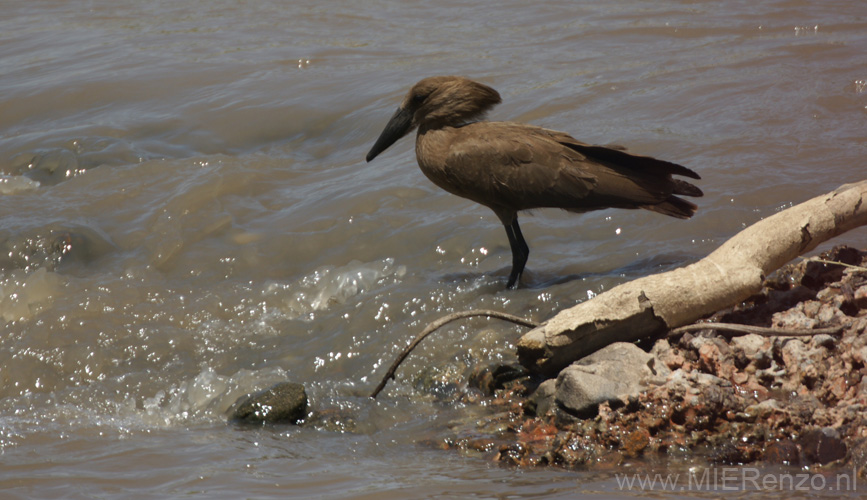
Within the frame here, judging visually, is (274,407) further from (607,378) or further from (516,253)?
(516,253)

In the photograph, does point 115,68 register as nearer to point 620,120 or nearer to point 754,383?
point 620,120

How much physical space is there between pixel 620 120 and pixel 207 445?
215 inches

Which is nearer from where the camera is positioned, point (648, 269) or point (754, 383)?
point (754, 383)

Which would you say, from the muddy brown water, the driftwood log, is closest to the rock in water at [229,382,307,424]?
the muddy brown water

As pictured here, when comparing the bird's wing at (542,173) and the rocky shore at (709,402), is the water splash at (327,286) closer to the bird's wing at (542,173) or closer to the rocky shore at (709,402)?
the bird's wing at (542,173)

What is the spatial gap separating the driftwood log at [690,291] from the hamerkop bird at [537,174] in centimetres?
122

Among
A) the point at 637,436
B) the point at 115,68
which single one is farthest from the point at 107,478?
the point at 115,68

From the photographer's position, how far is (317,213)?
6871 millimetres

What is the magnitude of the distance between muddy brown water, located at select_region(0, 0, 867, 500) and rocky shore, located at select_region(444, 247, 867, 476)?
30 cm

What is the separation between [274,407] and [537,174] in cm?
249

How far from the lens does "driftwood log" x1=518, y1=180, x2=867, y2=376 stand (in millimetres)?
A: 3961

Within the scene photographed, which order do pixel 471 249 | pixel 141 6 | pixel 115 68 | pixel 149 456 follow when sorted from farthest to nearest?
pixel 141 6 < pixel 115 68 < pixel 471 249 < pixel 149 456

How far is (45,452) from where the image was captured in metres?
3.75

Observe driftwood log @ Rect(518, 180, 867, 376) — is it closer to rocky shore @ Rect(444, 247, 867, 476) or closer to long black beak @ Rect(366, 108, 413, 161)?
rocky shore @ Rect(444, 247, 867, 476)
